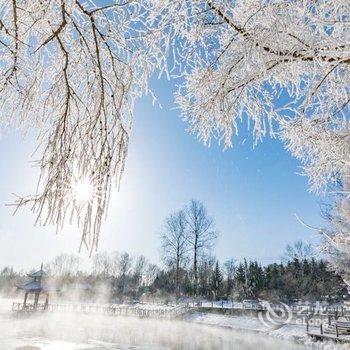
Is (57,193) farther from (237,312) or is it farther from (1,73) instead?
(237,312)

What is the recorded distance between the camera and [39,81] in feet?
7.02

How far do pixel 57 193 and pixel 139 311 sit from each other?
124 ft

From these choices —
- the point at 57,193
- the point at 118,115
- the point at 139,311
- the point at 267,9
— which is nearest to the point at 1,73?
the point at 118,115

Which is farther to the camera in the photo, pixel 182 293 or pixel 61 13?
pixel 182 293

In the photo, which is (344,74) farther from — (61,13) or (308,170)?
(61,13)

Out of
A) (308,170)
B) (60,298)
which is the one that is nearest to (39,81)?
(308,170)

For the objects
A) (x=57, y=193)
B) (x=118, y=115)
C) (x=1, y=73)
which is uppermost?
(x=1, y=73)

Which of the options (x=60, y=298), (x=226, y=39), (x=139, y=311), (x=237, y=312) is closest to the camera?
(x=226, y=39)

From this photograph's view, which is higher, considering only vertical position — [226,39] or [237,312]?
[226,39]

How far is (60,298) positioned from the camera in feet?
246

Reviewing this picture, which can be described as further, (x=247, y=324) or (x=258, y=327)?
(x=247, y=324)

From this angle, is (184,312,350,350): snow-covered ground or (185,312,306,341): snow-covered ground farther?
(185,312,306,341): snow-covered ground

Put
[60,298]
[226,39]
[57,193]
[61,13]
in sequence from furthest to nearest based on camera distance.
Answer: [60,298]
[226,39]
[61,13]
[57,193]

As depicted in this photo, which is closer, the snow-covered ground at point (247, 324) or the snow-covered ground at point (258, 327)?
the snow-covered ground at point (258, 327)
